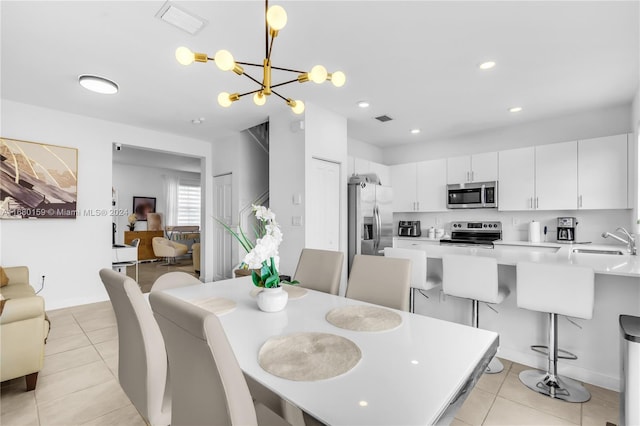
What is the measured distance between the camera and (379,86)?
322 centimetres

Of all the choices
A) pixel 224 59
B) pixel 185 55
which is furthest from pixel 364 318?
pixel 185 55

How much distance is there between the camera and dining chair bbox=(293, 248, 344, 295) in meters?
2.16

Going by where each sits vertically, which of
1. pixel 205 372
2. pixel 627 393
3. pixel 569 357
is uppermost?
pixel 205 372

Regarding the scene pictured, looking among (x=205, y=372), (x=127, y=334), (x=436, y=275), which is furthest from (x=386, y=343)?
(x=436, y=275)

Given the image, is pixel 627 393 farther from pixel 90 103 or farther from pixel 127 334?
pixel 90 103

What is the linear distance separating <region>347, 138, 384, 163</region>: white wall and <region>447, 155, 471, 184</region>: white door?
4.76 feet

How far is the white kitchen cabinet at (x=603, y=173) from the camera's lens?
357cm

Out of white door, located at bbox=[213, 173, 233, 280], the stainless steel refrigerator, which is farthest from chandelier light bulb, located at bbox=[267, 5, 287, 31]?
white door, located at bbox=[213, 173, 233, 280]

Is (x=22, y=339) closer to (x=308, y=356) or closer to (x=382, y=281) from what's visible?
(x=308, y=356)

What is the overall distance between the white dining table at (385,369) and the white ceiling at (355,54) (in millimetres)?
1956

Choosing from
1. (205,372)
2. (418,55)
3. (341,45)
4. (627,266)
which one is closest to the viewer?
(205,372)

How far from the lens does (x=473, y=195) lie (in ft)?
15.3

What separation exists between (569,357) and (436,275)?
3.49ft

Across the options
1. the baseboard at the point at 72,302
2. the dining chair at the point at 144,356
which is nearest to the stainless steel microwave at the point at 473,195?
the dining chair at the point at 144,356
